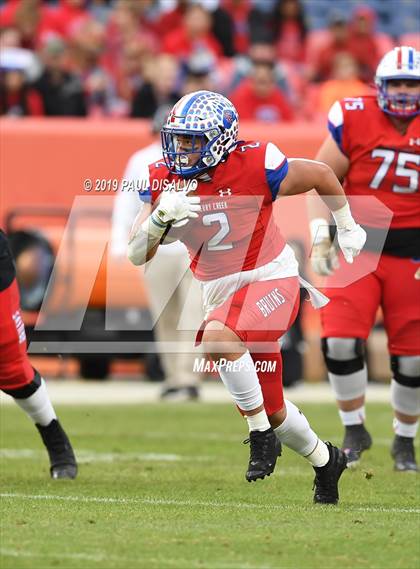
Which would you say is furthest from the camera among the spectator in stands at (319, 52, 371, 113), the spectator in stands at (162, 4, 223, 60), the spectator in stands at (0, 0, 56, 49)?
the spectator in stands at (162, 4, 223, 60)

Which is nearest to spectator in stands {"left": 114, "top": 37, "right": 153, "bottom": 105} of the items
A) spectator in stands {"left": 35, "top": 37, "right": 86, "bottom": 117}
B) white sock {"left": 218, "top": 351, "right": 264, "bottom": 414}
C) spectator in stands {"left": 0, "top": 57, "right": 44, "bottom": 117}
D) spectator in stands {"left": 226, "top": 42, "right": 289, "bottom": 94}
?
spectator in stands {"left": 35, "top": 37, "right": 86, "bottom": 117}

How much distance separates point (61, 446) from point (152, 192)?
4.73 ft

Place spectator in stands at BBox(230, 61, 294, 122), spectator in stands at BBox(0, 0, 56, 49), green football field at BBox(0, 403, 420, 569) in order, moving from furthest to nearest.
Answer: spectator in stands at BBox(0, 0, 56, 49) → spectator in stands at BBox(230, 61, 294, 122) → green football field at BBox(0, 403, 420, 569)

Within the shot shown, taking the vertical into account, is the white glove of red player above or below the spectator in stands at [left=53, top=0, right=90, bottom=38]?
above

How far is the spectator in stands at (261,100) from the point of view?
12.5 meters

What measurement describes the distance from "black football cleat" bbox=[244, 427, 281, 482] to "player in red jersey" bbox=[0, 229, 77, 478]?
4.17 feet

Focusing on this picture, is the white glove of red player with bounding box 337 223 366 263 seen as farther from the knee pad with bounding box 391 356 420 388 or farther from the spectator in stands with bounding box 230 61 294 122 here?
the spectator in stands with bounding box 230 61 294 122

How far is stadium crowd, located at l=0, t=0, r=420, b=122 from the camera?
12719mm

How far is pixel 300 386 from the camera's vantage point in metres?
11.0

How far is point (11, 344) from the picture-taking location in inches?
230

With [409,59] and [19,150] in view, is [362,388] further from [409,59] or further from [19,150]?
[19,150]

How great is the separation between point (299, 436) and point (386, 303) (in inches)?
63.2

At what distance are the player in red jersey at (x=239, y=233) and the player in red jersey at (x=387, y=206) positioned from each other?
46.2 inches

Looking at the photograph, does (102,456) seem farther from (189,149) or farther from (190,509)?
(189,149)
